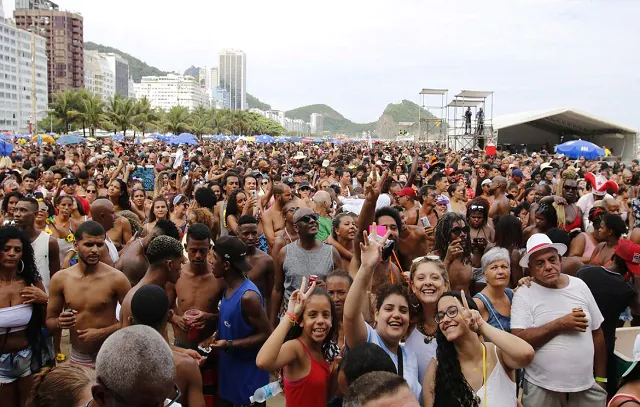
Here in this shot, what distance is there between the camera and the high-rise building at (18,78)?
11330 cm

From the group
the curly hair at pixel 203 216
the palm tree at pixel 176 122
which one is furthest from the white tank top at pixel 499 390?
the palm tree at pixel 176 122

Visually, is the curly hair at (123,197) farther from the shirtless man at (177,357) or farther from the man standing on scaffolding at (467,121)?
the man standing on scaffolding at (467,121)

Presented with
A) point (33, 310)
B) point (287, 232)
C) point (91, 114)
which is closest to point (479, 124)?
point (287, 232)

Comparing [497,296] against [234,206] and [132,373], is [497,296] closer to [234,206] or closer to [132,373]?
[132,373]

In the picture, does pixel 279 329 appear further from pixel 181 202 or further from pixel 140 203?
pixel 140 203

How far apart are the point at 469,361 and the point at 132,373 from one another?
1.77m

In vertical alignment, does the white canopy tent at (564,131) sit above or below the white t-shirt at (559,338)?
above

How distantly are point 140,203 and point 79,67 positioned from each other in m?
150

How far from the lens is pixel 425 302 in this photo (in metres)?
3.55

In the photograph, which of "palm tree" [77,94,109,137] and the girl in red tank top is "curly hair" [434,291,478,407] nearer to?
the girl in red tank top

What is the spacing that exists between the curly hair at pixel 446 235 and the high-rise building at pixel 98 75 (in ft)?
511

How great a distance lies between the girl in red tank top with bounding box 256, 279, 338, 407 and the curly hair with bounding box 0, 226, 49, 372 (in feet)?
6.39

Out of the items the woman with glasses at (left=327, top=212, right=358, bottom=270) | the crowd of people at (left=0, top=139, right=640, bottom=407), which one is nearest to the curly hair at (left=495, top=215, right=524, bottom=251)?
the crowd of people at (left=0, top=139, right=640, bottom=407)

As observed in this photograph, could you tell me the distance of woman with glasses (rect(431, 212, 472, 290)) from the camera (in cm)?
482
